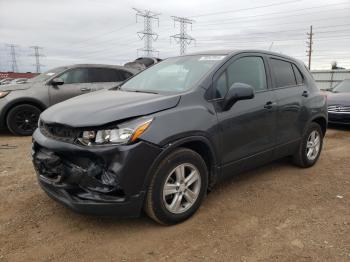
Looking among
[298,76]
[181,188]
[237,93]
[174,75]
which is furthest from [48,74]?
[181,188]

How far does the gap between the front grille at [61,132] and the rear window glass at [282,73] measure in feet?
9.00

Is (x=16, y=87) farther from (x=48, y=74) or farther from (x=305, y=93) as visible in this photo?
(x=305, y=93)

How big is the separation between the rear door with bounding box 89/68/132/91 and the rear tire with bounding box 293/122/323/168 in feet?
16.7

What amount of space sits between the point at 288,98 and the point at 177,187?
221cm

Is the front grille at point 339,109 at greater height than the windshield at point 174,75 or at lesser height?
lesser

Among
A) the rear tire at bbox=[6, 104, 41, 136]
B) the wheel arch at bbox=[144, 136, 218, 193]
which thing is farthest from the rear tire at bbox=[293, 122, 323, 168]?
the rear tire at bbox=[6, 104, 41, 136]

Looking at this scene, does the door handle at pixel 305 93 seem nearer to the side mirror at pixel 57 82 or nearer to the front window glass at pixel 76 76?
the side mirror at pixel 57 82

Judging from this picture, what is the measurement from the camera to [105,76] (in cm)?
891

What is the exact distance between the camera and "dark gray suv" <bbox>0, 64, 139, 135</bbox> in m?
7.63

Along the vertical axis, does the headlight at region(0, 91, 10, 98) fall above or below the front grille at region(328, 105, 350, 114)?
above

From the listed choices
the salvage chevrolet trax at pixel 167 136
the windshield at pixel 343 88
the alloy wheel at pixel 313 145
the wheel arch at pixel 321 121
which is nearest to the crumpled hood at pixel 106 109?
the salvage chevrolet trax at pixel 167 136

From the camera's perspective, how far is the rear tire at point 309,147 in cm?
508

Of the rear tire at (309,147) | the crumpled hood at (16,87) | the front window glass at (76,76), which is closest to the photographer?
the rear tire at (309,147)

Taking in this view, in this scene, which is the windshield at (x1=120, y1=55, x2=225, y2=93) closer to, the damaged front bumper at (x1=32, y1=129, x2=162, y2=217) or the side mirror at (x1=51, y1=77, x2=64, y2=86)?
the damaged front bumper at (x1=32, y1=129, x2=162, y2=217)
